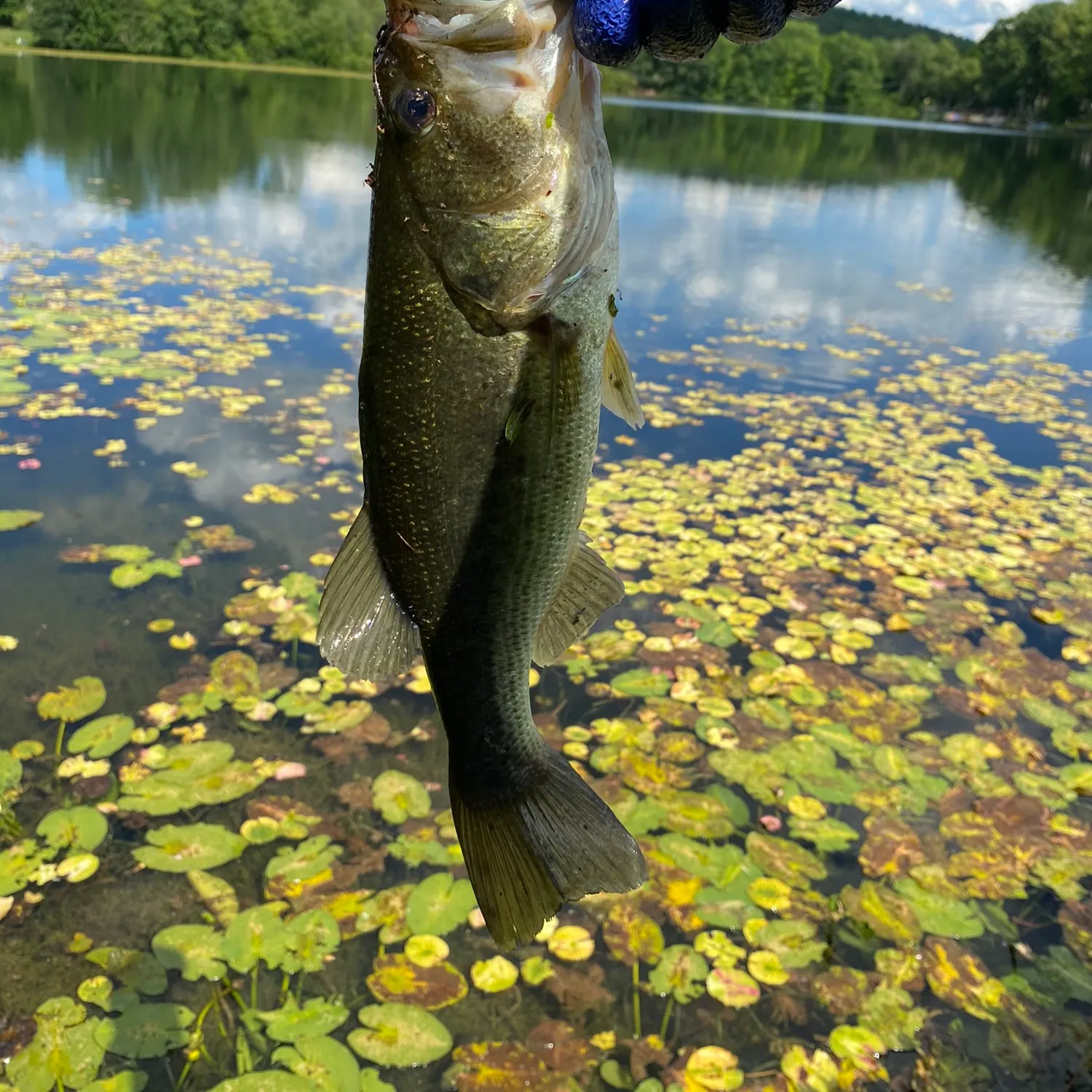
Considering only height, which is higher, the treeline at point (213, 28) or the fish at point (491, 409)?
the treeline at point (213, 28)

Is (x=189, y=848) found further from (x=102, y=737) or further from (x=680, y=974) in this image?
(x=680, y=974)

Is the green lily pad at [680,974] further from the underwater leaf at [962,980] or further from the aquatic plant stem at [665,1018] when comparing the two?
the underwater leaf at [962,980]

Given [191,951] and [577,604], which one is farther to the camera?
[191,951]

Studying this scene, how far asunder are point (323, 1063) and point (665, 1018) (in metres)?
1.12

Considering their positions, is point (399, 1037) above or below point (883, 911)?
below

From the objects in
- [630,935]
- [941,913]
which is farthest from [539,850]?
[941,913]

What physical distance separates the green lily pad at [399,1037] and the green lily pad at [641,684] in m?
1.92

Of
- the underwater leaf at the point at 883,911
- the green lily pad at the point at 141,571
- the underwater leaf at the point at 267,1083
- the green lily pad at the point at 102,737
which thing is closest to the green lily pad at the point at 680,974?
the underwater leaf at the point at 883,911

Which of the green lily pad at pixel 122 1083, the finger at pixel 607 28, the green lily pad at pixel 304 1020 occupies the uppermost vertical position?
the finger at pixel 607 28

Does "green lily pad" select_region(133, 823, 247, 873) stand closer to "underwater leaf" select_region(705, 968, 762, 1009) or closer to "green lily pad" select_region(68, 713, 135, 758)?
"green lily pad" select_region(68, 713, 135, 758)

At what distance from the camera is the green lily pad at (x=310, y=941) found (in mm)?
3002

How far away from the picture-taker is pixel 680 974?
3.08 m

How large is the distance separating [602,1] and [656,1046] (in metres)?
2.91

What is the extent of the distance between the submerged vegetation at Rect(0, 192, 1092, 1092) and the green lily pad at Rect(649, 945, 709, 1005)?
0.04 ft
